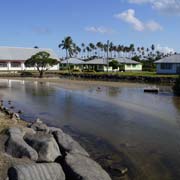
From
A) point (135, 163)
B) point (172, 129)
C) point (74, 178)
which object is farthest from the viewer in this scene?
point (172, 129)

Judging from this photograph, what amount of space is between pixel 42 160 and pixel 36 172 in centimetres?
166

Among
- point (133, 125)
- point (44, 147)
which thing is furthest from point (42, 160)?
point (133, 125)

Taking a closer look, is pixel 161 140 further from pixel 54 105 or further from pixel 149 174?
pixel 54 105

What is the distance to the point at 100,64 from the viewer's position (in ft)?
292

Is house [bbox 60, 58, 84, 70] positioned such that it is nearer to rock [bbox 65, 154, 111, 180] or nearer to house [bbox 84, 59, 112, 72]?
house [bbox 84, 59, 112, 72]

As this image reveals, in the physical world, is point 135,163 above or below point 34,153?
below

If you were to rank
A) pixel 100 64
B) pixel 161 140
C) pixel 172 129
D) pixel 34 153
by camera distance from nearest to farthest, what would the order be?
1. pixel 34 153
2. pixel 161 140
3. pixel 172 129
4. pixel 100 64

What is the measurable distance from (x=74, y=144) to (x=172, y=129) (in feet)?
24.7

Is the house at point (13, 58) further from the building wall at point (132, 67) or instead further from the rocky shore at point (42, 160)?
the rocky shore at point (42, 160)

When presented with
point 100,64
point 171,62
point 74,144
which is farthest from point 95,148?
point 100,64

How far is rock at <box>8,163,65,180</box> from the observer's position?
27.4 ft

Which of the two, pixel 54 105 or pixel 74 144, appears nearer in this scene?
pixel 74 144

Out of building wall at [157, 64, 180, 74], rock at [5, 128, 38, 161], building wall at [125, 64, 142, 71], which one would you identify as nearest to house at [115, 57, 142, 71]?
building wall at [125, 64, 142, 71]

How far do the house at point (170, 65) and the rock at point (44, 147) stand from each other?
185 ft
